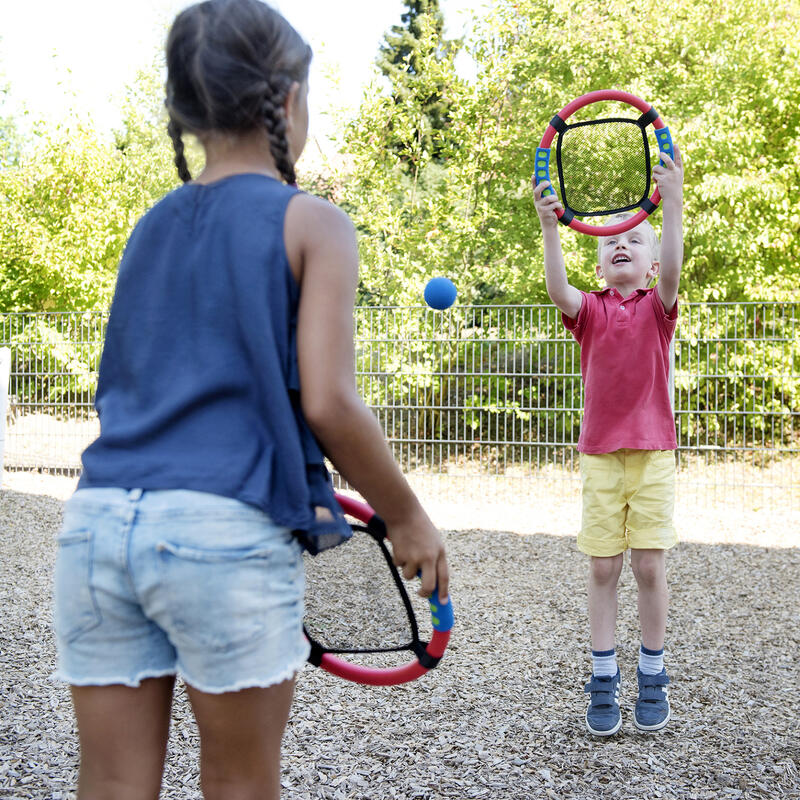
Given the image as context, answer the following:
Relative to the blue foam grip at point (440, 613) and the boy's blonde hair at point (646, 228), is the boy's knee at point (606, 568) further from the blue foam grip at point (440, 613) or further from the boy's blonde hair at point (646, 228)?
the blue foam grip at point (440, 613)

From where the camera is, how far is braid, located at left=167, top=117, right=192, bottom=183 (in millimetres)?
1427

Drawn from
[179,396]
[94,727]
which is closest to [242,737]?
[94,727]

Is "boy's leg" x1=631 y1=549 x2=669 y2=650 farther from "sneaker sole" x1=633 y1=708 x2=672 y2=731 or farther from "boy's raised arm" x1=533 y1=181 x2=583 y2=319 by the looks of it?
"boy's raised arm" x1=533 y1=181 x2=583 y2=319

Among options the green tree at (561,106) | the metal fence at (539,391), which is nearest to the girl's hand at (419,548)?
the metal fence at (539,391)

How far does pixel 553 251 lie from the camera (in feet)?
10.2

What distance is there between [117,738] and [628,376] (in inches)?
91.2

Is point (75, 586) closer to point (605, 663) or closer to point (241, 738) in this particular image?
point (241, 738)

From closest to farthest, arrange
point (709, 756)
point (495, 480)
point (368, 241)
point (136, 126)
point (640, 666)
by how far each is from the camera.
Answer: point (709, 756) → point (640, 666) → point (495, 480) → point (368, 241) → point (136, 126)

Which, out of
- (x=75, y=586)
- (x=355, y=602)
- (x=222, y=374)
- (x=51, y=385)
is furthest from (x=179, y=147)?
(x=51, y=385)

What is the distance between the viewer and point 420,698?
11.8ft

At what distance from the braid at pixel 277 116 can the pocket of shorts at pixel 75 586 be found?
612mm

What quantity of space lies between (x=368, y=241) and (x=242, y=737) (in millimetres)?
10005

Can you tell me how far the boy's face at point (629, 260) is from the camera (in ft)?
10.9

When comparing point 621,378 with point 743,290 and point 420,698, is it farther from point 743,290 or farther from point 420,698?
point 743,290
